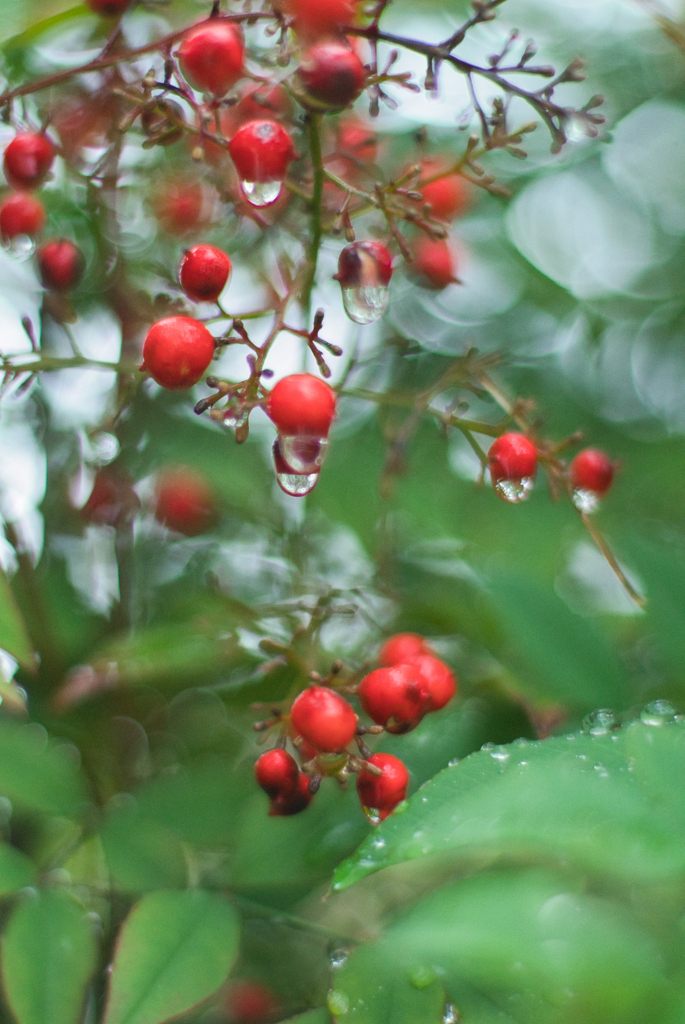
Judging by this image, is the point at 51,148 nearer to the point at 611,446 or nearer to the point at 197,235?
the point at 197,235

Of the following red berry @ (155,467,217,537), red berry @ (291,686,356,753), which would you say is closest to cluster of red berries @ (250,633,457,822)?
red berry @ (291,686,356,753)

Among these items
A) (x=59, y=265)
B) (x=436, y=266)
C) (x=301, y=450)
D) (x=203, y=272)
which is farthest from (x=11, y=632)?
(x=436, y=266)

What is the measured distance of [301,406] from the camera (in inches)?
29.2

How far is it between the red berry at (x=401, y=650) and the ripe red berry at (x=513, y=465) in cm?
19

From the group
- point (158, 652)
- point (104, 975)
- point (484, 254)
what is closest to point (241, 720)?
point (158, 652)

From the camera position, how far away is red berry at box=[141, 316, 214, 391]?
77cm

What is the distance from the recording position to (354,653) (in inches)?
47.6

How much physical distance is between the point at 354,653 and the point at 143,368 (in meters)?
0.56

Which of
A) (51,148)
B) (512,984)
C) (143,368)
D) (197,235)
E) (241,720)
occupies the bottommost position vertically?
(241,720)

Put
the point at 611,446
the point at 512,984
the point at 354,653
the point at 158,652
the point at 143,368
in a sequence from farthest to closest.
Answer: the point at 611,446 → the point at 354,653 → the point at 158,652 → the point at 143,368 → the point at 512,984

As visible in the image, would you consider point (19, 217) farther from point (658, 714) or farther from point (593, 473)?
point (658, 714)

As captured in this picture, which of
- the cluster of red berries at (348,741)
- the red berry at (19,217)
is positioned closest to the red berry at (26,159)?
the red berry at (19,217)

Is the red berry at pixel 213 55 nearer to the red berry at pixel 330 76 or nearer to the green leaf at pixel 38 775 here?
the red berry at pixel 330 76

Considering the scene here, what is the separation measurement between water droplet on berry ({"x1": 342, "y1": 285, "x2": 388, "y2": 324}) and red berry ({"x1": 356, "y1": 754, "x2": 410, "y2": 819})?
408 millimetres
